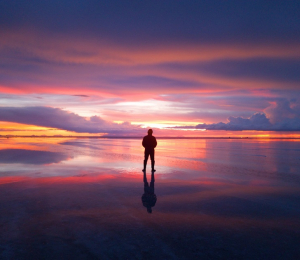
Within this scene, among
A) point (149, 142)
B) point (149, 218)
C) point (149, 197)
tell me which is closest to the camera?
point (149, 218)

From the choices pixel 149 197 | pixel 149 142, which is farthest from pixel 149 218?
pixel 149 142

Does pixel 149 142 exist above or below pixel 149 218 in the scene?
above

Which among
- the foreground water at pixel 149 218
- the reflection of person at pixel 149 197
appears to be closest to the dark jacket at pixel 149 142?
the foreground water at pixel 149 218

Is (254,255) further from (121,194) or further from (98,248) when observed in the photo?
(121,194)

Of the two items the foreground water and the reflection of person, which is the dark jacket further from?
the reflection of person

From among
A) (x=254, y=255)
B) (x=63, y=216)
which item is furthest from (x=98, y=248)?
(x=254, y=255)

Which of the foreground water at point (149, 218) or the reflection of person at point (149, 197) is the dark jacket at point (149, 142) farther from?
the reflection of person at point (149, 197)

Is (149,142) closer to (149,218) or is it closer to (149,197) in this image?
(149,197)

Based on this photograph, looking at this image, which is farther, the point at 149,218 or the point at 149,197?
the point at 149,197

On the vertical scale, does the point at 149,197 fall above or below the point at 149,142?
below

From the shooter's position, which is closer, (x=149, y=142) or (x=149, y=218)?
(x=149, y=218)

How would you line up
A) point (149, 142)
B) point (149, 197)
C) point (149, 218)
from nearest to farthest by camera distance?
point (149, 218) → point (149, 197) → point (149, 142)

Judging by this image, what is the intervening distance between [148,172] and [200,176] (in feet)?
7.86

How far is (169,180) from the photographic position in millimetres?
9906
